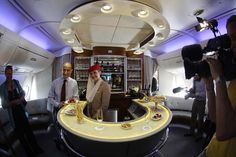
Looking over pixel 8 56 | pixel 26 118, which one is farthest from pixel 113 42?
pixel 26 118

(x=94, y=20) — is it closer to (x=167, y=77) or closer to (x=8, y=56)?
(x=8, y=56)

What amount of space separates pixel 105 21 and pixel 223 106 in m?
1.73

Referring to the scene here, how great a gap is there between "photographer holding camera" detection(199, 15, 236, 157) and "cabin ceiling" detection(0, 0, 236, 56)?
0.98m

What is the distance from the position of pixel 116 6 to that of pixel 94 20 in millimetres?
606

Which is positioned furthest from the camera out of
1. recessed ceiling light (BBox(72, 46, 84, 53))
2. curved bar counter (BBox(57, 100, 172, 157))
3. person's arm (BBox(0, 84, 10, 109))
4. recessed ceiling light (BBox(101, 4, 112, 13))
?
recessed ceiling light (BBox(72, 46, 84, 53))

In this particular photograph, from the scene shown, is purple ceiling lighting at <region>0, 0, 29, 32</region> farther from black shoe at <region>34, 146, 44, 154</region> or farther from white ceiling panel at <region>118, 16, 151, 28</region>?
black shoe at <region>34, 146, 44, 154</region>

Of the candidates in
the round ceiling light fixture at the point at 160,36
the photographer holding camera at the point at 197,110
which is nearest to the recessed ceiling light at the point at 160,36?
the round ceiling light fixture at the point at 160,36

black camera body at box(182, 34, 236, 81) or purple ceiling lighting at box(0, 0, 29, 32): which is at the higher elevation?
purple ceiling lighting at box(0, 0, 29, 32)

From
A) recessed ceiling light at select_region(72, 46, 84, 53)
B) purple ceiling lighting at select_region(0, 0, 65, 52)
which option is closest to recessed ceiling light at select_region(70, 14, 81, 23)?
purple ceiling lighting at select_region(0, 0, 65, 52)

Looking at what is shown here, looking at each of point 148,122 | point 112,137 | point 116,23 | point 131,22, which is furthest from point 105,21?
point 112,137

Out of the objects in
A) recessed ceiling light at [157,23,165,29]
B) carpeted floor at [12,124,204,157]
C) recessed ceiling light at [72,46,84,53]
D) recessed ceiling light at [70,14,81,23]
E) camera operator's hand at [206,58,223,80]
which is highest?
recessed ceiling light at [70,14,81,23]

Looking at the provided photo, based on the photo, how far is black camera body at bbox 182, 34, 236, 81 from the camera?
1.57 ft

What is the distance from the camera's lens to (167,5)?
1454mm

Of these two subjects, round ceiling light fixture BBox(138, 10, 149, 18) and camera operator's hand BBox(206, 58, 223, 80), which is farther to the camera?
round ceiling light fixture BBox(138, 10, 149, 18)
